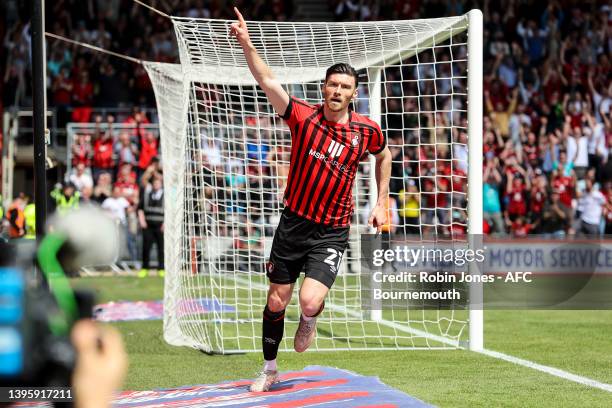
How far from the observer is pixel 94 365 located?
2.17 m

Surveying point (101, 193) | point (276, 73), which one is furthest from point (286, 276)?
point (101, 193)

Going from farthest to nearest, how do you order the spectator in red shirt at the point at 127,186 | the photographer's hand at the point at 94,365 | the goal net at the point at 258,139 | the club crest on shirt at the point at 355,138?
1. the spectator in red shirt at the point at 127,186
2. the goal net at the point at 258,139
3. the club crest on shirt at the point at 355,138
4. the photographer's hand at the point at 94,365

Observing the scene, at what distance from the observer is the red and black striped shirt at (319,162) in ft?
23.9

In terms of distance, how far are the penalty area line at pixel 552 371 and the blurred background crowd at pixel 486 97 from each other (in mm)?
7507

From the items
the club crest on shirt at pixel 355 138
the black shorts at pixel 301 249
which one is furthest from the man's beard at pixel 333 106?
the black shorts at pixel 301 249

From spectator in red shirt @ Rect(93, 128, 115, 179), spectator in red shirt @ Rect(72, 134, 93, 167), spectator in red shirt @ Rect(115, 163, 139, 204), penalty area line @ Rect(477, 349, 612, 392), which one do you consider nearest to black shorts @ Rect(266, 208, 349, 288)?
penalty area line @ Rect(477, 349, 612, 392)

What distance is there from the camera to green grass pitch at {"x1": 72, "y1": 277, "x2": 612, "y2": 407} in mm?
7098

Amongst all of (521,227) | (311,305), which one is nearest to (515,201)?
(521,227)

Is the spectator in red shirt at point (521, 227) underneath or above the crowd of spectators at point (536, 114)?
underneath

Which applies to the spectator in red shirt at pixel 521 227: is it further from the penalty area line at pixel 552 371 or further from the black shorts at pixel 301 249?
the black shorts at pixel 301 249

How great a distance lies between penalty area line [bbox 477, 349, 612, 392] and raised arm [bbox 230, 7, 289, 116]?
119 inches

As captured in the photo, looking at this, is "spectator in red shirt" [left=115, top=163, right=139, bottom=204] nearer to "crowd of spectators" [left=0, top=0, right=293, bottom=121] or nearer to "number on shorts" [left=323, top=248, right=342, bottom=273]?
"crowd of spectators" [left=0, top=0, right=293, bottom=121]

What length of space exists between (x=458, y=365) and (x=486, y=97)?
15.2m

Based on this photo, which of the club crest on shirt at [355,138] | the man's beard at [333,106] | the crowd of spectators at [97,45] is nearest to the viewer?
the man's beard at [333,106]
